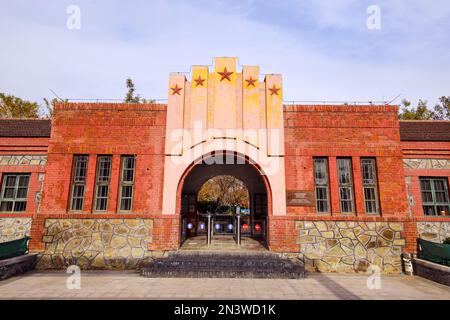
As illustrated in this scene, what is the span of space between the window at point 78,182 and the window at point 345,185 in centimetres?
997

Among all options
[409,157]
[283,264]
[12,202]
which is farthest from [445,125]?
[12,202]

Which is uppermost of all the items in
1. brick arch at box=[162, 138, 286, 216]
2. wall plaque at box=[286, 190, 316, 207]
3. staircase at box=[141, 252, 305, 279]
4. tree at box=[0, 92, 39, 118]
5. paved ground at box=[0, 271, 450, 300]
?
tree at box=[0, 92, 39, 118]

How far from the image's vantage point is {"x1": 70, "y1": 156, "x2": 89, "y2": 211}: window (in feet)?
33.2

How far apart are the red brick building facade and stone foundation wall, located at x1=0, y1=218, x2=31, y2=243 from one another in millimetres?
40

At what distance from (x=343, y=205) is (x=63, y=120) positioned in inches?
454

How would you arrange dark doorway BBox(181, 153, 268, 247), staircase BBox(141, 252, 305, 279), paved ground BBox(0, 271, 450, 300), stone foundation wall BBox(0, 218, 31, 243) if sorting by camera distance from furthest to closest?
dark doorway BBox(181, 153, 268, 247), stone foundation wall BBox(0, 218, 31, 243), staircase BBox(141, 252, 305, 279), paved ground BBox(0, 271, 450, 300)

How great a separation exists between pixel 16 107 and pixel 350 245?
28817mm

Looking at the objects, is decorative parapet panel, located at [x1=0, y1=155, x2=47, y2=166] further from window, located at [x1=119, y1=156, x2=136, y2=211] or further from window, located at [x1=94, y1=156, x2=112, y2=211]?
window, located at [x1=119, y1=156, x2=136, y2=211]

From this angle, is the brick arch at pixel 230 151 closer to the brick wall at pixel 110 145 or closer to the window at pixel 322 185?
the brick wall at pixel 110 145

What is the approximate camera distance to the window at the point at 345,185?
10164 mm

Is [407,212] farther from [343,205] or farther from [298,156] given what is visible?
[298,156]

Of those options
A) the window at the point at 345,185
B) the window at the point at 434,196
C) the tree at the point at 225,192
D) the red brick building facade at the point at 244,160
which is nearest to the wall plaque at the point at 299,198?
the red brick building facade at the point at 244,160

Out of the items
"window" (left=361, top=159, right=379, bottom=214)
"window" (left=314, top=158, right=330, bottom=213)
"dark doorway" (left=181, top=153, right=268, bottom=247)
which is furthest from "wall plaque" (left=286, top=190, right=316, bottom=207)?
"dark doorway" (left=181, top=153, right=268, bottom=247)
